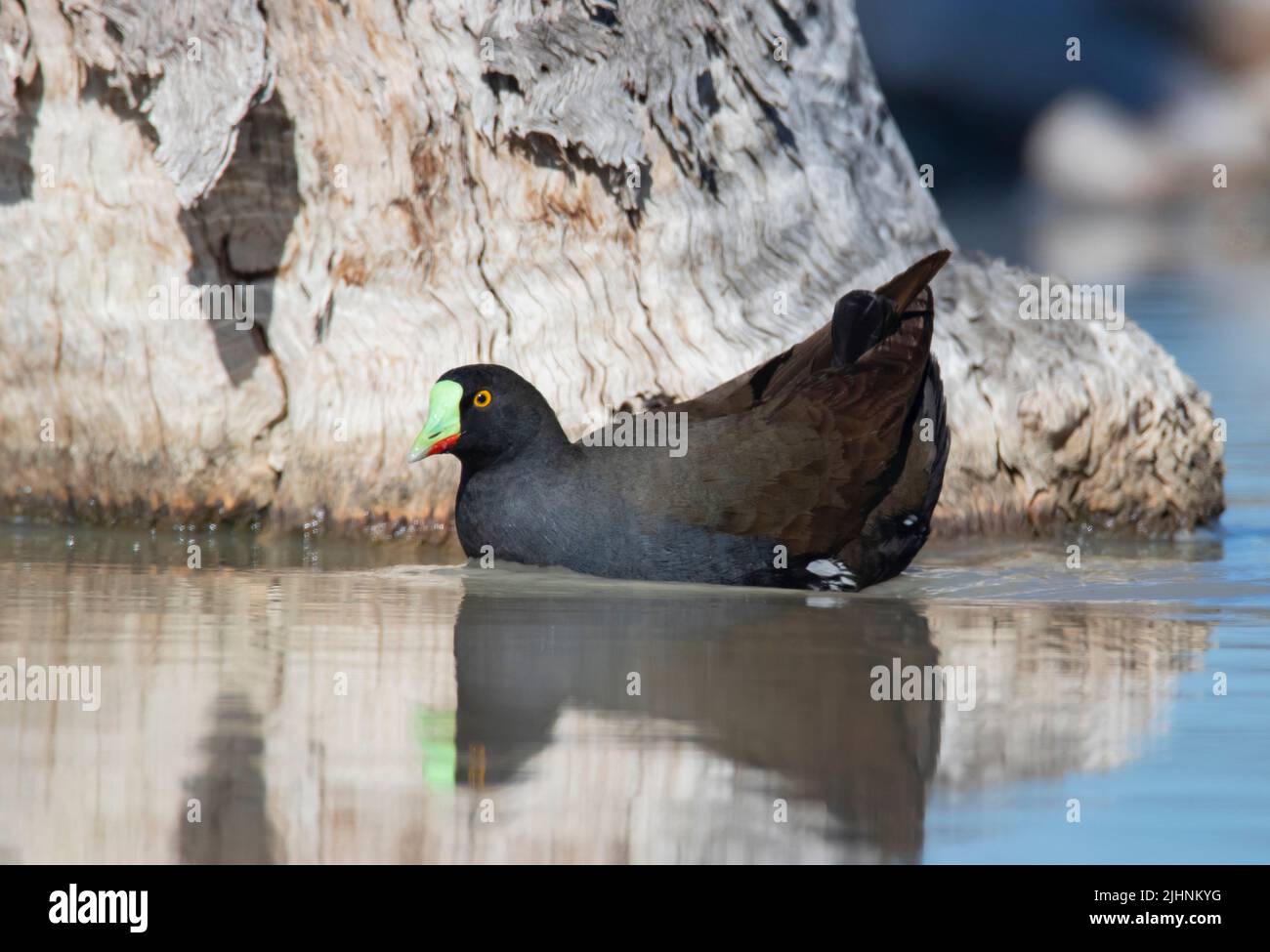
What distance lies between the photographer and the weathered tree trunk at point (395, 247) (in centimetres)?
940

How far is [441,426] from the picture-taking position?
848 centimetres

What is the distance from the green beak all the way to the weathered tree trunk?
118 centimetres

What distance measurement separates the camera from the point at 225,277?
9.65 metres

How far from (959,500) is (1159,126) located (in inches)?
804

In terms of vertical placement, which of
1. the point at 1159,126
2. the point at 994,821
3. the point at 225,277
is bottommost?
the point at 994,821

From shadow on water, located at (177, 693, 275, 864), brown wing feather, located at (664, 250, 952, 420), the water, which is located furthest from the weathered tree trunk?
shadow on water, located at (177, 693, 275, 864)

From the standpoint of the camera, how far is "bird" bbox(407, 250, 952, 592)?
26.5 ft

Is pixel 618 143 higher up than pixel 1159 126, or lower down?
lower down

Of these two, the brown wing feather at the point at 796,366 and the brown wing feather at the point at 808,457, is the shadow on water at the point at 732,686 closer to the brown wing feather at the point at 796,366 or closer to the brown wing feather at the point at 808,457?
the brown wing feather at the point at 808,457

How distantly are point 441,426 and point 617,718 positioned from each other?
3120 mm

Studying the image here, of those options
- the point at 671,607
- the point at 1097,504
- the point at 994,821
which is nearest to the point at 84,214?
the point at 671,607

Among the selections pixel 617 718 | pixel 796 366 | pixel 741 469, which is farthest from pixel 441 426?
pixel 617 718

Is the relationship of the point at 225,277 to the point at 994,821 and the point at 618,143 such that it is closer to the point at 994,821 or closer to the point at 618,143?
the point at 618,143

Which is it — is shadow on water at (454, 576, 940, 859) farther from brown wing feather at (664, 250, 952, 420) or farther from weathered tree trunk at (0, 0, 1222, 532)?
weathered tree trunk at (0, 0, 1222, 532)
